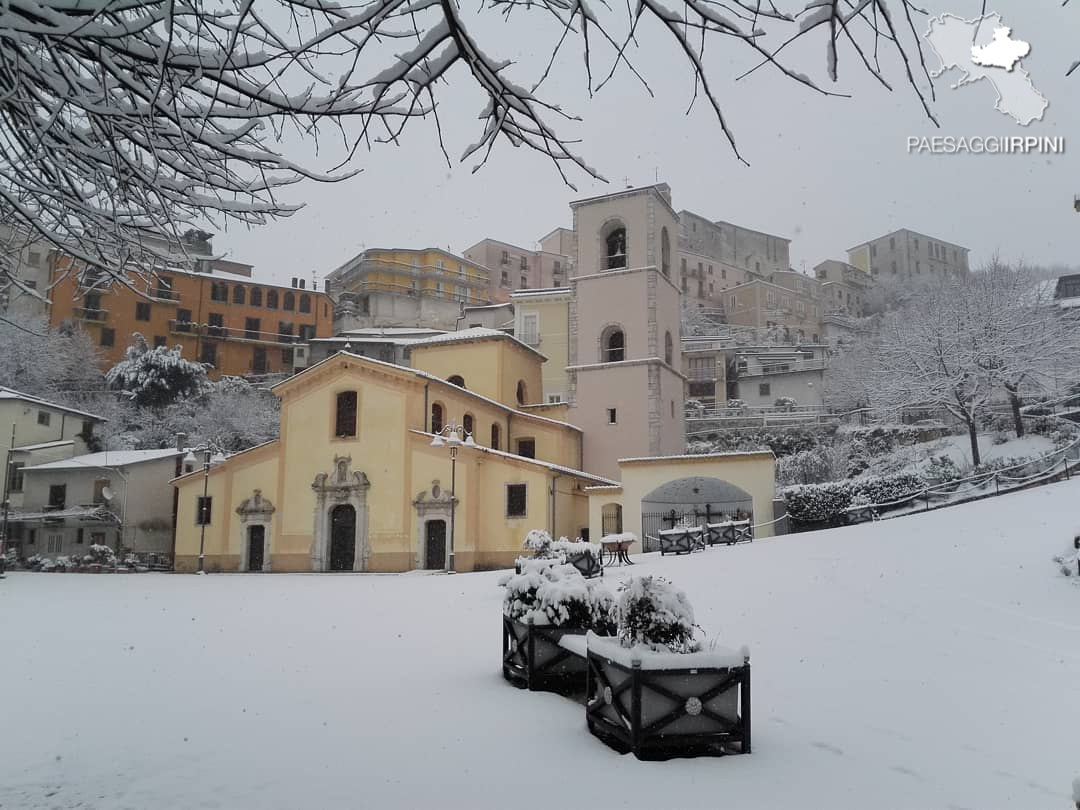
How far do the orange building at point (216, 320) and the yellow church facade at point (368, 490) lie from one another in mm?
26864

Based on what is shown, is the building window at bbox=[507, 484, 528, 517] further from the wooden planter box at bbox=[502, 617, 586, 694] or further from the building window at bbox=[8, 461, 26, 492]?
the building window at bbox=[8, 461, 26, 492]

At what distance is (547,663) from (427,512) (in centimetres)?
2061

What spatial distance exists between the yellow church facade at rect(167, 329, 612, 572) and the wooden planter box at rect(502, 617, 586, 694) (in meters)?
18.5

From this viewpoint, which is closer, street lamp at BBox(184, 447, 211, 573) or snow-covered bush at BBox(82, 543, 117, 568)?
street lamp at BBox(184, 447, 211, 573)

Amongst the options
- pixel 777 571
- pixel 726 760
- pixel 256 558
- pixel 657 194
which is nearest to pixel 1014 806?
pixel 726 760

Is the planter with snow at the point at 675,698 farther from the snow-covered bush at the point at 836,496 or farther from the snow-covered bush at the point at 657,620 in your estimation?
the snow-covered bush at the point at 836,496

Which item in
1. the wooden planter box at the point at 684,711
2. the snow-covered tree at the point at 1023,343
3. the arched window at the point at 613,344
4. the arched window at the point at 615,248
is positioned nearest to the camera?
the wooden planter box at the point at 684,711

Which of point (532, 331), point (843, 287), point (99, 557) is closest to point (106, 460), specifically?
point (99, 557)

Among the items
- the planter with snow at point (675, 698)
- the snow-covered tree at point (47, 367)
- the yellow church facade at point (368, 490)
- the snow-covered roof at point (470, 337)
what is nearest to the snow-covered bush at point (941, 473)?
the yellow church facade at point (368, 490)

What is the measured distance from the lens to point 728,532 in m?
22.0

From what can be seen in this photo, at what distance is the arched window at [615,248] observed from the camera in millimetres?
34281

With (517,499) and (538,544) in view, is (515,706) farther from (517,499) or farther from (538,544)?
(517,499)

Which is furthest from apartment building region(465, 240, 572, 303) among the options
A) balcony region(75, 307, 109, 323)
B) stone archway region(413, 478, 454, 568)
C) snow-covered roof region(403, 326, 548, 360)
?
stone archway region(413, 478, 454, 568)

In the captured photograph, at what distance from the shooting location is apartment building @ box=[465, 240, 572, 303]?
79375 mm
